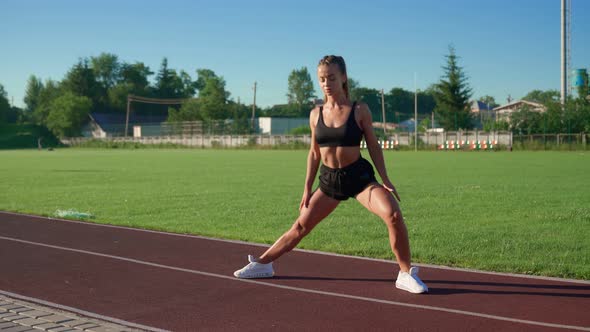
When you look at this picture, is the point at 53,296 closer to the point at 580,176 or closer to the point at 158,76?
the point at 580,176

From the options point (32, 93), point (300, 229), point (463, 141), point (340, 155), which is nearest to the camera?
point (340, 155)

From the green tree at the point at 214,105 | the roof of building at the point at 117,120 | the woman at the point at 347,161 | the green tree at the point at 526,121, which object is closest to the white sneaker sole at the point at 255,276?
the woman at the point at 347,161

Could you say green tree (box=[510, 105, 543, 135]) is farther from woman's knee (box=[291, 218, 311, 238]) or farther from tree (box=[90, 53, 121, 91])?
tree (box=[90, 53, 121, 91])

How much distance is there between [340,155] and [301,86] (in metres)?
139

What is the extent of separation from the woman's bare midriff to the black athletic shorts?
0.14ft

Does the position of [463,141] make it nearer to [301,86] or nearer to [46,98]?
Answer: [301,86]

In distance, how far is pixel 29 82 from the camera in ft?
593

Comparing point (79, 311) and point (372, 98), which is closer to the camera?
point (79, 311)

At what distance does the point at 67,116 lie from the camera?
121 m

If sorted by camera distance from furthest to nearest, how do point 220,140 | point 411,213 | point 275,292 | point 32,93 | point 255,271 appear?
point 32,93 < point 220,140 < point 411,213 < point 255,271 < point 275,292

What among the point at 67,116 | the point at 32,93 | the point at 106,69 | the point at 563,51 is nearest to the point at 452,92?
the point at 563,51

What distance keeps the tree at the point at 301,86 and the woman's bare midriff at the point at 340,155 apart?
13730 centimetres

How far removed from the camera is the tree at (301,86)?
471 ft

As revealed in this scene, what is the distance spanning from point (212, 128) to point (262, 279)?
84857mm
